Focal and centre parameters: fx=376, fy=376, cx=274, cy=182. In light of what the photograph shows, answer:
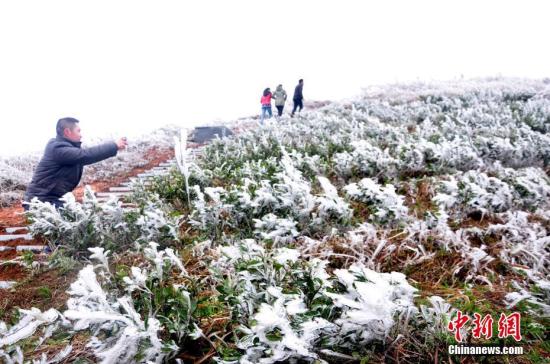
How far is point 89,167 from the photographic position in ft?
35.0

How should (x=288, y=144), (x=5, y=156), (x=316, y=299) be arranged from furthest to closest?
(x=5, y=156) < (x=288, y=144) < (x=316, y=299)

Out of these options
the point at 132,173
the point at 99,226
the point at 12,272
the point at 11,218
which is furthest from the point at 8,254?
the point at 132,173

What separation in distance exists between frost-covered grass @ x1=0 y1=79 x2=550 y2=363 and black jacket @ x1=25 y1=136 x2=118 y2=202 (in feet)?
2.82

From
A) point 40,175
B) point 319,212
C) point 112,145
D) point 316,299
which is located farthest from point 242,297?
point 40,175

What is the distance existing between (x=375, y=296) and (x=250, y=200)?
242 cm

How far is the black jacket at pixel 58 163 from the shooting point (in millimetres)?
4824

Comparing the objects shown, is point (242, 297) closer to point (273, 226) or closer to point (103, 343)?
point (103, 343)

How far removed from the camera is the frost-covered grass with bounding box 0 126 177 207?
339 inches

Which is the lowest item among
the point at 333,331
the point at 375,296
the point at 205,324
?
the point at 205,324

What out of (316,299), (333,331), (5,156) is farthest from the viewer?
(5,156)

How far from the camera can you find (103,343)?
1.96 metres

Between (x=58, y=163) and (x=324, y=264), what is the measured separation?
13.2 feet
